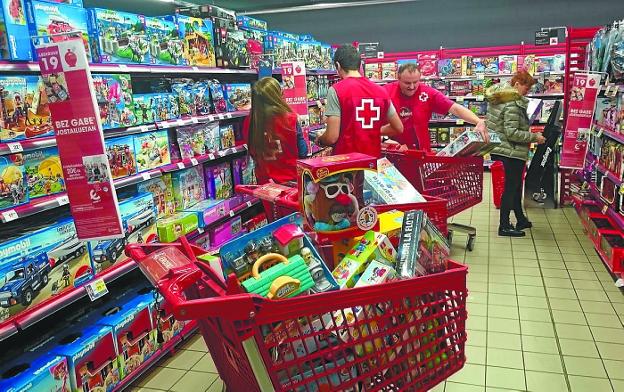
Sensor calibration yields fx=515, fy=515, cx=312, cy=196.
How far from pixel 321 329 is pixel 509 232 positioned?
4504 mm

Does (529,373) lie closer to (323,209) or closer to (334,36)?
(323,209)

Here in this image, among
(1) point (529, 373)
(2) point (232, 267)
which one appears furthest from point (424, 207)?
(1) point (529, 373)

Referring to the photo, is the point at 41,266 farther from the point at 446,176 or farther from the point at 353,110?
the point at 446,176

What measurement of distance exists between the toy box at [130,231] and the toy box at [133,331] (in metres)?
0.29

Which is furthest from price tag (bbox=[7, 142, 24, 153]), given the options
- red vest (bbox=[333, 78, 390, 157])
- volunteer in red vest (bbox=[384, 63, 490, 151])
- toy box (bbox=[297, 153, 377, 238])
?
volunteer in red vest (bbox=[384, 63, 490, 151])

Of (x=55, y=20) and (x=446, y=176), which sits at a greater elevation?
(x=55, y=20)

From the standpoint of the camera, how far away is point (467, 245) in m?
5.14

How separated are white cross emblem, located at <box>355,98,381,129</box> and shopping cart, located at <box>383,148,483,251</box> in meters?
0.34

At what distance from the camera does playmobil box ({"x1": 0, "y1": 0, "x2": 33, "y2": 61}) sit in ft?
7.62

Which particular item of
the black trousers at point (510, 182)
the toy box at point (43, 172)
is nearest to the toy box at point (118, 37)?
the toy box at point (43, 172)

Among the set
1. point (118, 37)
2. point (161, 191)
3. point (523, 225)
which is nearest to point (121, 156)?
point (161, 191)

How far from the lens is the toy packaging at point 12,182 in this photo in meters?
2.39

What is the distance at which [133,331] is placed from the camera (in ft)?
9.86

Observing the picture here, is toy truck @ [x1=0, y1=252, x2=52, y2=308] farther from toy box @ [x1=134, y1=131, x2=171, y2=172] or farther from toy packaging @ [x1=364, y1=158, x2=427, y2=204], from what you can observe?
toy packaging @ [x1=364, y1=158, x2=427, y2=204]
